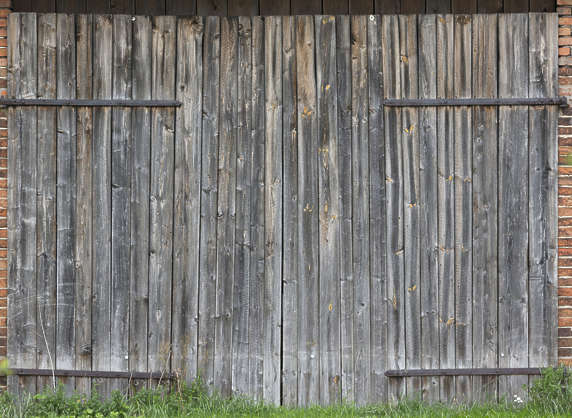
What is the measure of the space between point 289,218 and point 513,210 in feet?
5.44

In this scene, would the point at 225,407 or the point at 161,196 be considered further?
the point at 161,196

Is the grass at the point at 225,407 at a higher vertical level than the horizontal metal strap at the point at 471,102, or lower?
lower

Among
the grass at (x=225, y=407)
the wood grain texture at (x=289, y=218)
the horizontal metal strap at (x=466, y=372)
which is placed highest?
the wood grain texture at (x=289, y=218)

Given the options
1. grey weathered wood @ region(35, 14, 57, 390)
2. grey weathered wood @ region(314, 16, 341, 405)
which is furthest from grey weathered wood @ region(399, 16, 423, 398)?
grey weathered wood @ region(35, 14, 57, 390)

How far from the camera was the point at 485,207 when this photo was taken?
15.2ft

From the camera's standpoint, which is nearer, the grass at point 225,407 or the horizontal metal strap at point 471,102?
the grass at point 225,407

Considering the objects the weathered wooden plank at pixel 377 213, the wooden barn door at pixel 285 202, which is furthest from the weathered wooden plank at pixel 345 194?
the weathered wooden plank at pixel 377 213

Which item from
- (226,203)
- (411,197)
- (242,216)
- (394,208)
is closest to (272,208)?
(242,216)

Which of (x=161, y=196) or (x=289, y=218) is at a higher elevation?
(x=161, y=196)

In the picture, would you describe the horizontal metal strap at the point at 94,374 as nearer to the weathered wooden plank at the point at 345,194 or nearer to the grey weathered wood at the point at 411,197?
the weathered wooden plank at the point at 345,194

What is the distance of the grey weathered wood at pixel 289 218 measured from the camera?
461 centimetres

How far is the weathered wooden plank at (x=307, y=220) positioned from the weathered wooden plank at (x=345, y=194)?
0.61 feet

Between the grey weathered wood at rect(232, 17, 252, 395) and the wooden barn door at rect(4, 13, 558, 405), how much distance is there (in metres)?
0.01

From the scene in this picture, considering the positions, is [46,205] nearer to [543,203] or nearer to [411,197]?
[411,197]
